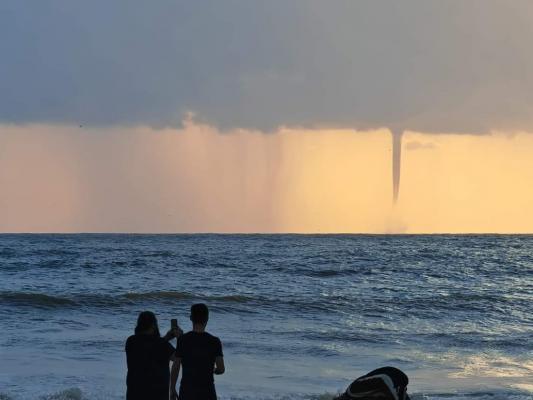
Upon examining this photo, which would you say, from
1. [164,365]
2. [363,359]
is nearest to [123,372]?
[363,359]

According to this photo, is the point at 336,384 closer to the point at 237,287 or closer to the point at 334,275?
the point at 237,287

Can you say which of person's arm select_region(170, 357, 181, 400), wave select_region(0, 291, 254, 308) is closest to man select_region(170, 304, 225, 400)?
person's arm select_region(170, 357, 181, 400)

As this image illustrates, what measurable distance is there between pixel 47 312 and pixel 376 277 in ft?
55.2

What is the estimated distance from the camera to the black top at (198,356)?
6777 millimetres

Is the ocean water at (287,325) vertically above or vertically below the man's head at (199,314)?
below

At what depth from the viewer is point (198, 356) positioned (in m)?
6.77

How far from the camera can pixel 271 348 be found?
15.9 meters

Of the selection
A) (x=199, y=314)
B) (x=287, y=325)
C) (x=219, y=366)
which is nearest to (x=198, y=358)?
(x=219, y=366)

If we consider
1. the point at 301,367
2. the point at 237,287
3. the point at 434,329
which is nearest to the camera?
the point at 301,367

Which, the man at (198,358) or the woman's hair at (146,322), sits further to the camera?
the woman's hair at (146,322)

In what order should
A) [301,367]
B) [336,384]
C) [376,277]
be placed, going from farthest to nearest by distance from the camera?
1. [376,277]
2. [301,367]
3. [336,384]

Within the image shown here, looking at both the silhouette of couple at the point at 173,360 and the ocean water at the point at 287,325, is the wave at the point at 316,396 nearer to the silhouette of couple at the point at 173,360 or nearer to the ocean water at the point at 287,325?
the ocean water at the point at 287,325

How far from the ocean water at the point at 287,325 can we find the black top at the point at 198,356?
16.7ft

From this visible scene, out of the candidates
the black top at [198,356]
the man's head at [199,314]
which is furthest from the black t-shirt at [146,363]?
the man's head at [199,314]
